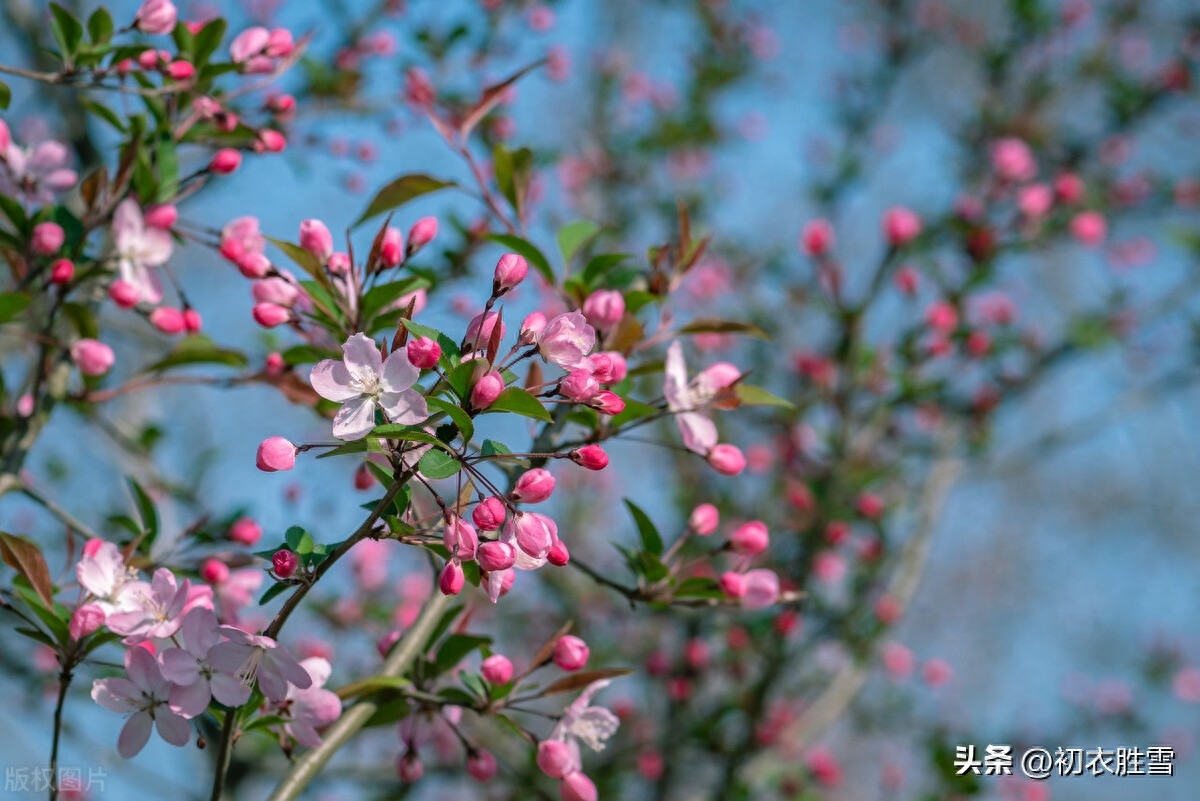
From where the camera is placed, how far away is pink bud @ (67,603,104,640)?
983 millimetres

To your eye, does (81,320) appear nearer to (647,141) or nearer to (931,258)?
(931,258)

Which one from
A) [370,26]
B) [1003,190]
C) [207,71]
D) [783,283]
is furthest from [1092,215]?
[207,71]

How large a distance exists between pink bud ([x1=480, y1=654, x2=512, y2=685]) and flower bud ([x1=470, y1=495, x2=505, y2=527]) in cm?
26

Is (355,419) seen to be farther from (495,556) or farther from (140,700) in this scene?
(140,700)

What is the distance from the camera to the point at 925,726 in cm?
372

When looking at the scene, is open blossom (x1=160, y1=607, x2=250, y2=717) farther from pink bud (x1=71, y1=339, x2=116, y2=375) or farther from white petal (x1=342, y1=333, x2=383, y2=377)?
pink bud (x1=71, y1=339, x2=116, y2=375)

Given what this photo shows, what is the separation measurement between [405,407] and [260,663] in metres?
0.27

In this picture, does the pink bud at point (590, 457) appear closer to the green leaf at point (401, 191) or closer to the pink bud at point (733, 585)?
the pink bud at point (733, 585)

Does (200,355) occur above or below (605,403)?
below

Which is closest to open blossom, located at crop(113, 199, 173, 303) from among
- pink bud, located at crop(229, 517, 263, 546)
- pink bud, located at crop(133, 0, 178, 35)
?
pink bud, located at crop(133, 0, 178, 35)

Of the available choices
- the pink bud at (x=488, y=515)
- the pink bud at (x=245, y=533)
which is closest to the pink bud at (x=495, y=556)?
the pink bud at (x=488, y=515)

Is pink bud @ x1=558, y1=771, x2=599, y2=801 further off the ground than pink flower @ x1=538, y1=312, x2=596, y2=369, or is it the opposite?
pink flower @ x1=538, y1=312, x2=596, y2=369

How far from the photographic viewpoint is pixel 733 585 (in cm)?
123

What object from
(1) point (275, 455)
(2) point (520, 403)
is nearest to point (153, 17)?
(1) point (275, 455)
